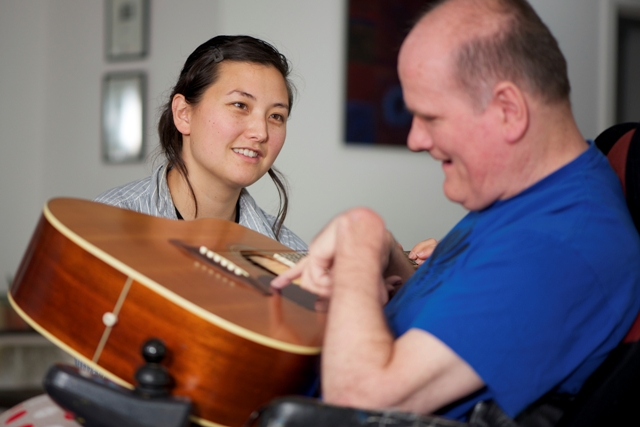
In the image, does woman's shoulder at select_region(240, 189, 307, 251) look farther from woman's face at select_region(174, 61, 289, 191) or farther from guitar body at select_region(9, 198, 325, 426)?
guitar body at select_region(9, 198, 325, 426)

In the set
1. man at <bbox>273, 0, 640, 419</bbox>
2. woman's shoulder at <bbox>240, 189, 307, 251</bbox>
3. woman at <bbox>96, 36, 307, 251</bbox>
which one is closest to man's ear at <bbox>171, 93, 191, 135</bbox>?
woman at <bbox>96, 36, 307, 251</bbox>

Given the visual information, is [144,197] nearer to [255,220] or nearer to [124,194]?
[124,194]

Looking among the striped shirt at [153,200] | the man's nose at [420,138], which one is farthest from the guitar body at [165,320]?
the striped shirt at [153,200]

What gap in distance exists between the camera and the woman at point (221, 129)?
208 centimetres

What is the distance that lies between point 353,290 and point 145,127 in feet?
12.6

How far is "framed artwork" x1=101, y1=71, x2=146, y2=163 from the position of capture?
4617 millimetres

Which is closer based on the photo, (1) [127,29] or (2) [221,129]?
(2) [221,129]

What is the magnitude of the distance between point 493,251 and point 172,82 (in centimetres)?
369

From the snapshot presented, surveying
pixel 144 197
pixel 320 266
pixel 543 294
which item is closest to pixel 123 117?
pixel 144 197

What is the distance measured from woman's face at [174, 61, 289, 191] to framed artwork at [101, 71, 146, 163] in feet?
8.53

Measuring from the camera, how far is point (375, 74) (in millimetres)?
4309

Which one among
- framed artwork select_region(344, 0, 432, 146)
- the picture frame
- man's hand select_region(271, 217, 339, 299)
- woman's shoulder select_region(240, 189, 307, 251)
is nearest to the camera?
man's hand select_region(271, 217, 339, 299)

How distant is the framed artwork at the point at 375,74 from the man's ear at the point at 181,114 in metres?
2.09

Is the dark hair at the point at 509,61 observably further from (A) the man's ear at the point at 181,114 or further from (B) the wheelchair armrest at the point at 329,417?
(A) the man's ear at the point at 181,114
